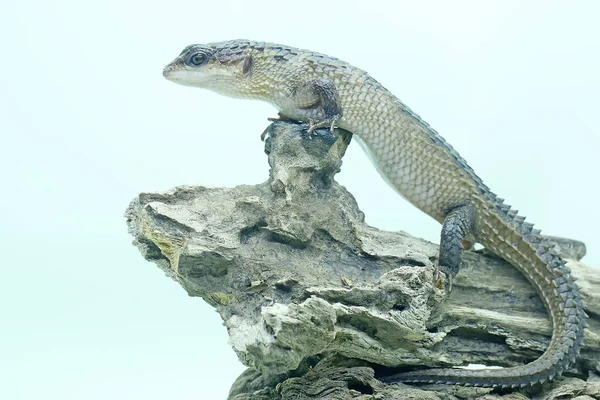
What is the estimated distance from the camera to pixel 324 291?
474cm

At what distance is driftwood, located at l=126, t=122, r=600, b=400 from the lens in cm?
467

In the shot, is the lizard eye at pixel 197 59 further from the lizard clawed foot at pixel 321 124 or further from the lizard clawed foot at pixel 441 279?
the lizard clawed foot at pixel 441 279

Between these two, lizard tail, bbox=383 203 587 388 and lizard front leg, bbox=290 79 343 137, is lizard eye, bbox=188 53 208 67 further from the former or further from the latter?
lizard tail, bbox=383 203 587 388

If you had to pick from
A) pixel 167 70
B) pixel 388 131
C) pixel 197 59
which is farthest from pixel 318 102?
pixel 167 70

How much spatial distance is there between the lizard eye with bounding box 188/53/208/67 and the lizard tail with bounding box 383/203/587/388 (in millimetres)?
2938

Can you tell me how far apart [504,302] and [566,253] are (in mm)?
1501

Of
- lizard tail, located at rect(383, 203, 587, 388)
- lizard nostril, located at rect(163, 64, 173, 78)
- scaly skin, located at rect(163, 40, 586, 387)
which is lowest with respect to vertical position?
lizard tail, located at rect(383, 203, 587, 388)

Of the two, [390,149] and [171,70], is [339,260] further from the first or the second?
[171,70]

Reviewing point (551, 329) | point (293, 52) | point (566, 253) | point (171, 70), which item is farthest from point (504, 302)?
point (171, 70)

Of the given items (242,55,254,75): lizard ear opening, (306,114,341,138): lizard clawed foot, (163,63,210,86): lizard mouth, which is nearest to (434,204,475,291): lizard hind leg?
(306,114,341,138): lizard clawed foot

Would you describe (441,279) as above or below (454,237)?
below

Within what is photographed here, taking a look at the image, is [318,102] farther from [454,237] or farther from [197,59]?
[454,237]

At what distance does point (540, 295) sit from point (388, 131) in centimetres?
204

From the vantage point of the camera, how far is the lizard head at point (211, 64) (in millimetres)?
5961
